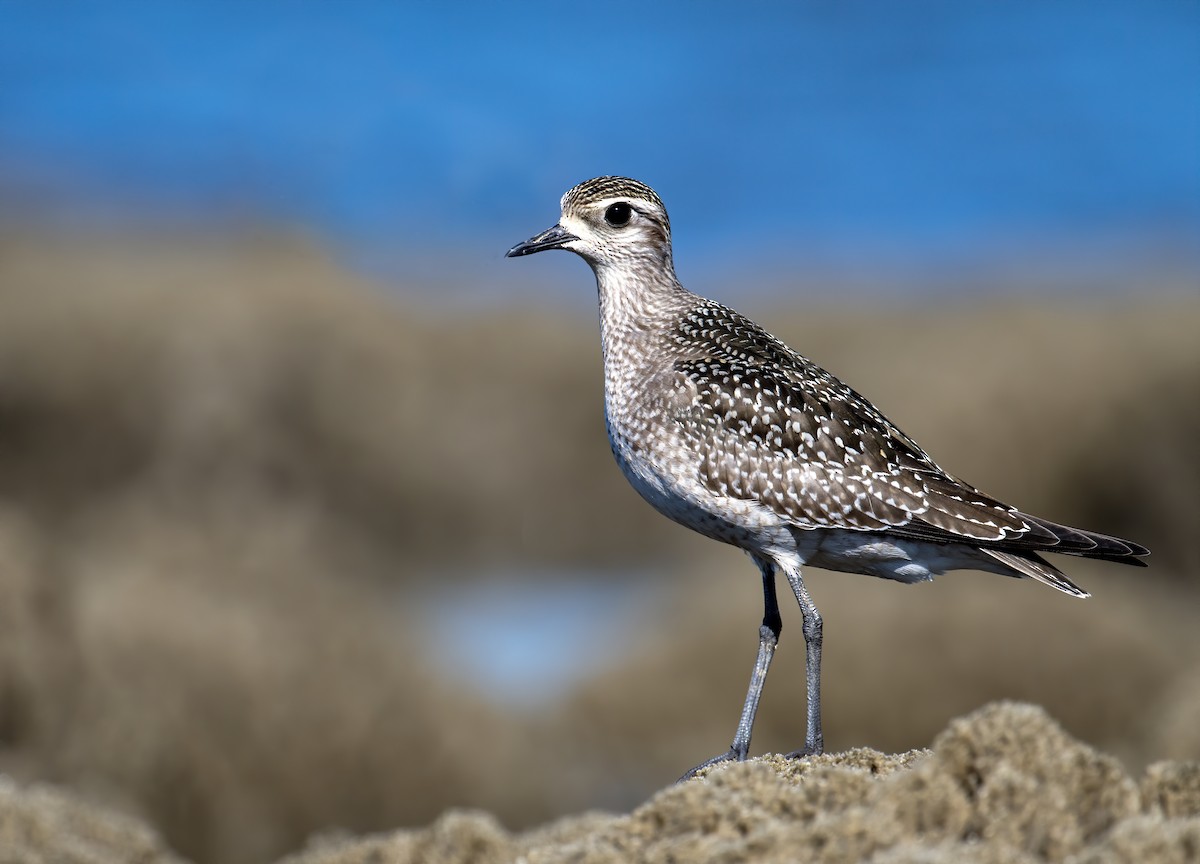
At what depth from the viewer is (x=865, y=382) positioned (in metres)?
24.4

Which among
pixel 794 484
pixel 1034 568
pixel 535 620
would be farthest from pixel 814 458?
pixel 535 620

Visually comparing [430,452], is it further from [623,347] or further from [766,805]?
[766,805]

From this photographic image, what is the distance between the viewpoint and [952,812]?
11.9ft

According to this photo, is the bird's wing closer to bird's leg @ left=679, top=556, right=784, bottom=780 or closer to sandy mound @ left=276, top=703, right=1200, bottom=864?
bird's leg @ left=679, top=556, right=784, bottom=780

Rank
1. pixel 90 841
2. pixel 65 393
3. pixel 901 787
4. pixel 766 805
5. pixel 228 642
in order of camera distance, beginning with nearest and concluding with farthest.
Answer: pixel 901 787
pixel 766 805
pixel 90 841
pixel 228 642
pixel 65 393

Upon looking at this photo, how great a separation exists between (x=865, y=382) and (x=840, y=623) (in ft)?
31.0

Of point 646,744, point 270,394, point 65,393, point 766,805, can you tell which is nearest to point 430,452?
point 270,394

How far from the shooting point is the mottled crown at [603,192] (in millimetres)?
7449

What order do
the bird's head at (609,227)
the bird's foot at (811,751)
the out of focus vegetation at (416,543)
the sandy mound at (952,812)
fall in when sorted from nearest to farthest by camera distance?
the sandy mound at (952,812) → the bird's foot at (811,751) → the bird's head at (609,227) → the out of focus vegetation at (416,543)

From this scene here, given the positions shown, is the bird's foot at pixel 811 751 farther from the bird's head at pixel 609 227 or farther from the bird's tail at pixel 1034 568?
the bird's head at pixel 609 227

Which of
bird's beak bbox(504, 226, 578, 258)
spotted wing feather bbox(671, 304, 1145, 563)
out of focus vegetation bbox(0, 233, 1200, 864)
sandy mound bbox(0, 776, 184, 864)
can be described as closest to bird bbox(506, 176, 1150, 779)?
spotted wing feather bbox(671, 304, 1145, 563)

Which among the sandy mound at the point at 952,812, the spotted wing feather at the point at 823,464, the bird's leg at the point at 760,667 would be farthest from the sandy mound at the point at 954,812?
the spotted wing feather at the point at 823,464

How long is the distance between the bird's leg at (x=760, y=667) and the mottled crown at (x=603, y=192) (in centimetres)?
208

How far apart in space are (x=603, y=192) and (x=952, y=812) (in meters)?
4.51
